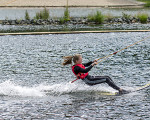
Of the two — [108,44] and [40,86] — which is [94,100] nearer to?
[40,86]

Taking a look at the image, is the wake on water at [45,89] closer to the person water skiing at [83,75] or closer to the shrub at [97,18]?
the person water skiing at [83,75]

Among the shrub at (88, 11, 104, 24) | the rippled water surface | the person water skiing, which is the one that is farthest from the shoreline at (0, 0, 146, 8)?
the person water skiing

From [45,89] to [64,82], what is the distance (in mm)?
1003

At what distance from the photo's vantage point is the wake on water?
10.4m

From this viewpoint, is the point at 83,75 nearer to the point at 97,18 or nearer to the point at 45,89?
the point at 45,89

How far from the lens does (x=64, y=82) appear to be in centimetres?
1149

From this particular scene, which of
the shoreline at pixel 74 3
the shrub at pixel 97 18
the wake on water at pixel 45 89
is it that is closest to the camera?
the wake on water at pixel 45 89

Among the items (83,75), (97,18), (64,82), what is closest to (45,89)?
(64,82)

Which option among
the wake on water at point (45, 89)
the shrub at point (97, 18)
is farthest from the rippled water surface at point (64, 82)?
the shrub at point (97, 18)

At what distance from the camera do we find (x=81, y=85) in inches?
441

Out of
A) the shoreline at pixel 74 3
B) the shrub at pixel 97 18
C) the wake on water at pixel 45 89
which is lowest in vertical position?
the wake on water at pixel 45 89

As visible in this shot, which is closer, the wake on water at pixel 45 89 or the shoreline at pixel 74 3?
the wake on water at pixel 45 89

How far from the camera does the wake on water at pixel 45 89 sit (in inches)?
408

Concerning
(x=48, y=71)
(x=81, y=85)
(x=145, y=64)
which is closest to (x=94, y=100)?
(x=81, y=85)
